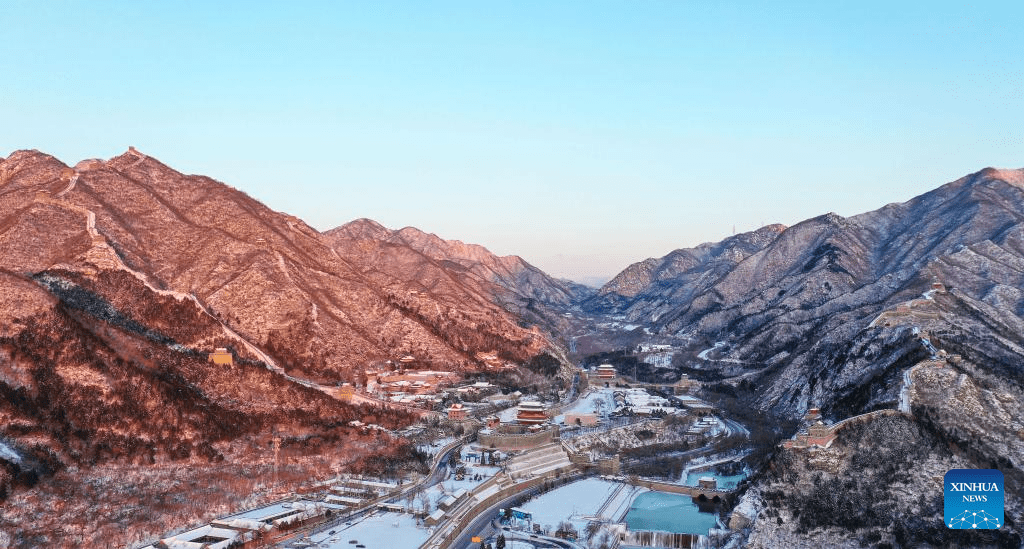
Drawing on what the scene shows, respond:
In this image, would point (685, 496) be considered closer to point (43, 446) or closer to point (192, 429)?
point (192, 429)

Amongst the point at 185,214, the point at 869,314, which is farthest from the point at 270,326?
the point at 869,314

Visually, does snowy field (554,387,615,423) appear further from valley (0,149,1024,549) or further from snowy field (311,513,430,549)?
snowy field (311,513,430,549)

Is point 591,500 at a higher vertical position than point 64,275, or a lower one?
lower

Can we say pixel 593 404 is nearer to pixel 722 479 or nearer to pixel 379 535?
pixel 722 479

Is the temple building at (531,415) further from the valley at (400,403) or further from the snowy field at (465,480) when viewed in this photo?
the snowy field at (465,480)

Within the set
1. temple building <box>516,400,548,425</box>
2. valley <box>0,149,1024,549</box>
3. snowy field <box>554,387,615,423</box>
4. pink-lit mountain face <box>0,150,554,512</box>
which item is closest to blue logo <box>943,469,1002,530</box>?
valley <box>0,149,1024,549</box>
